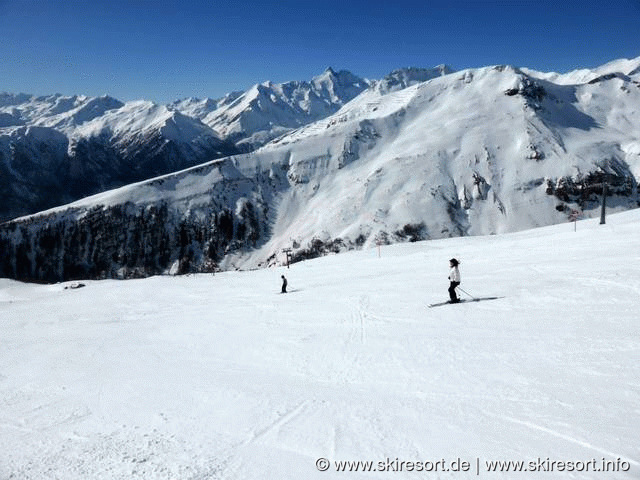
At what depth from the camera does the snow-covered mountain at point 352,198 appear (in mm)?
138375

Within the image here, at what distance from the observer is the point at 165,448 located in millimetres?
7418

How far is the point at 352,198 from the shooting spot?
151375 mm

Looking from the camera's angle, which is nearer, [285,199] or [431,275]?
[431,275]

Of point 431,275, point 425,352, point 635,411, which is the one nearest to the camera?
point 635,411

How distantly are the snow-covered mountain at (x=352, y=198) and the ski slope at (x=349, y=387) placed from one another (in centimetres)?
10962

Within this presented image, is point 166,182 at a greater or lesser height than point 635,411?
greater

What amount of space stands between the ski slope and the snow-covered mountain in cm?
10962

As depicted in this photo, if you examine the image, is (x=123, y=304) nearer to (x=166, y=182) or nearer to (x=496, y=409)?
(x=496, y=409)

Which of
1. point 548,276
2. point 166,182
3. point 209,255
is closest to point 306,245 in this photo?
point 209,255

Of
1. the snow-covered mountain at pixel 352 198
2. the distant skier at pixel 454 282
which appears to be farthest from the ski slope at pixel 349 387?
the snow-covered mountain at pixel 352 198

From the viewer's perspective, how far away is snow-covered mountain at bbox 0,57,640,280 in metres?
138

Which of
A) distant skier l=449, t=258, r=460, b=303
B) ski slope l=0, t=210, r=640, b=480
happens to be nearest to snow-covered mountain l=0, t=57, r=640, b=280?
distant skier l=449, t=258, r=460, b=303

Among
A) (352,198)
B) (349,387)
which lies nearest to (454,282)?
(349,387)

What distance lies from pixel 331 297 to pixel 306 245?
11352cm
